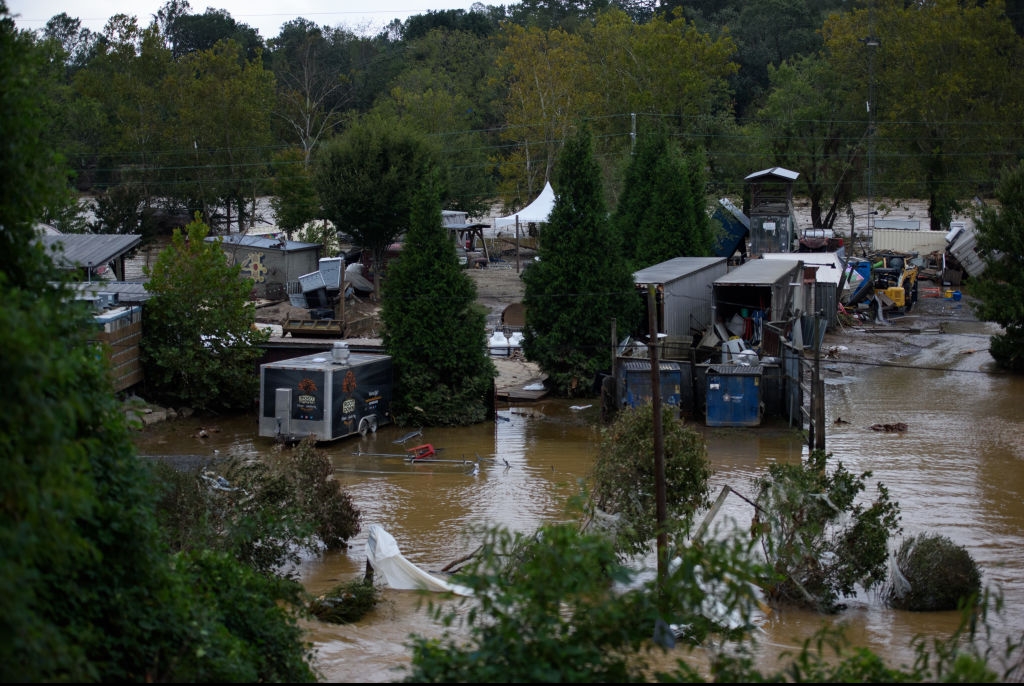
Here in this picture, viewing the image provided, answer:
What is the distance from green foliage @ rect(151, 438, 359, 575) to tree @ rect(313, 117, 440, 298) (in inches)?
919

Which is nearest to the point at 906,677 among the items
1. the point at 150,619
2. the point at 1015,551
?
the point at 150,619

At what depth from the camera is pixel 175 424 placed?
22484mm

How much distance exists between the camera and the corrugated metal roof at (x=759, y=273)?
2651 centimetres

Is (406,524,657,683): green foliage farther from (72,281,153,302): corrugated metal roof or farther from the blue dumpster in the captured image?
(72,281,153,302): corrugated metal roof

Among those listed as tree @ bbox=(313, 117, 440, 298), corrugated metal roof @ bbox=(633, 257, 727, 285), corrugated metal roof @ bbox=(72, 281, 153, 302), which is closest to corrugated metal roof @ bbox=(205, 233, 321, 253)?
tree @ bbox=(313, 117, 440, 298)

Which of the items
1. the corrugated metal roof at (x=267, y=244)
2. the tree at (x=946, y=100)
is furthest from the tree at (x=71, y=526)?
the tree at (x=946, y=100)

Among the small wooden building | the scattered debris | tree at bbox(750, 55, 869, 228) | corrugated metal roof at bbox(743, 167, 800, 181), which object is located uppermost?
tree at bbox(750, 55, 869, 228)

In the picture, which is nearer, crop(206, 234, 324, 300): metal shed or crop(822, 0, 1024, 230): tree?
crop(206, 234, 324, 300): metal shed

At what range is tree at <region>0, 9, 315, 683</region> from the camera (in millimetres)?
5973

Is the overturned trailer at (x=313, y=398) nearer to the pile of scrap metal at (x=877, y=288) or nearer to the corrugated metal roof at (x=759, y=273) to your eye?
the corrugated metal roof at (x=759, y=273)

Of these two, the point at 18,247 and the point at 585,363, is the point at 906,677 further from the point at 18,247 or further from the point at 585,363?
the point at 585,363

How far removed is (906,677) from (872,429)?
15559mm

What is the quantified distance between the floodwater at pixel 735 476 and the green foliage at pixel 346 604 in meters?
0.17

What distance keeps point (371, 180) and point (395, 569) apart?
26811 millimetres
